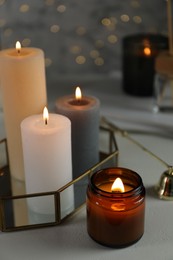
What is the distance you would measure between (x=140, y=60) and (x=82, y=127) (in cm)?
34

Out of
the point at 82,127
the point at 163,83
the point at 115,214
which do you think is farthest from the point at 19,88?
the point at 163,83

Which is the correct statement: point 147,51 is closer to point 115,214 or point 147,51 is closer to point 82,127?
point 82,127

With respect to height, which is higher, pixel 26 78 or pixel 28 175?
pixel 26 78

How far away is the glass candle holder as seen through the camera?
0.52 metres

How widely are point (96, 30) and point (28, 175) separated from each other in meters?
0.51

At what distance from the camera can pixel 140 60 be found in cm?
92

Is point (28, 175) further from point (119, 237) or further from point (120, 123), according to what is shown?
point (120, 123)

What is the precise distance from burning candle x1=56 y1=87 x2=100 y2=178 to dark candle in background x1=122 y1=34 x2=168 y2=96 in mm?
300

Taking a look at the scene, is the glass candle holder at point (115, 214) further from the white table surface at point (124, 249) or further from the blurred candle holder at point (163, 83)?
the blurred candle holder at point (163, 83)

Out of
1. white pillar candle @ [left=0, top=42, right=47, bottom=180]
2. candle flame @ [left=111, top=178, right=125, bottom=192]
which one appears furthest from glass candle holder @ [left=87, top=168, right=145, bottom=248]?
white pillar candle @ [left=0, top=42, right=47, bottom=180]

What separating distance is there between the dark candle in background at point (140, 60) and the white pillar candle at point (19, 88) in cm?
33

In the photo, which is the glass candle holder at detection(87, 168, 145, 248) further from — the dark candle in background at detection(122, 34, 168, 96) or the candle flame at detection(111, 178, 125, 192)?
the dark candle in background at detection(122, 34, 168, 96)

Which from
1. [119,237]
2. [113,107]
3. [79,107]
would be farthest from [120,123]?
[119,237]

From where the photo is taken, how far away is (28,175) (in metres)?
0.58
